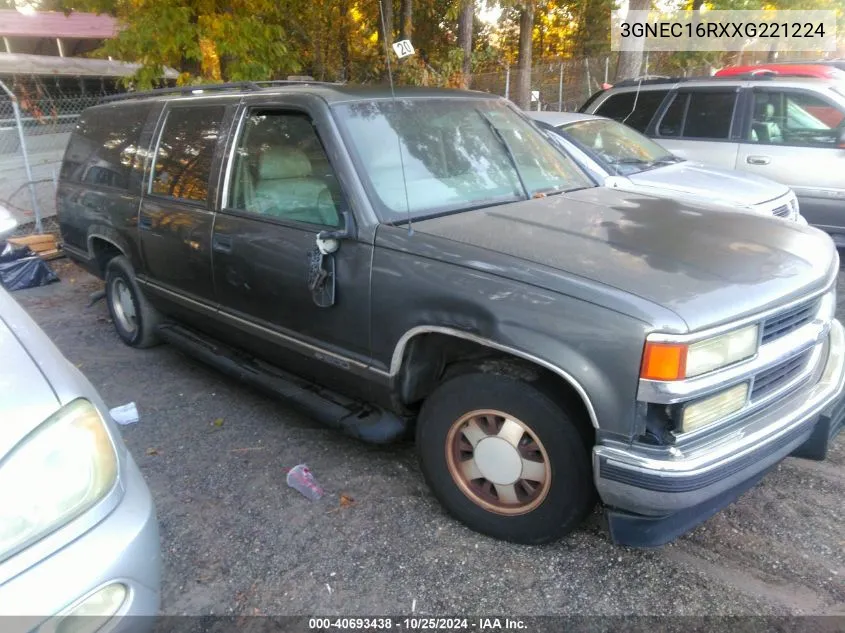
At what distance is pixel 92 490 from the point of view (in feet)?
5.89

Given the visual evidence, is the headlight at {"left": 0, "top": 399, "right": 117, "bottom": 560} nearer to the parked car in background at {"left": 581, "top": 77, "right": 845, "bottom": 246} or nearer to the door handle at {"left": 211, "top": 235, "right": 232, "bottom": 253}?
the door handle at {"left": 211, "top": 235, "right": 232, "bottom": 253}

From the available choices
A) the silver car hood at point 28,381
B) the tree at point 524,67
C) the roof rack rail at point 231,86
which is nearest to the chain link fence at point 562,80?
the tree at point 524,67

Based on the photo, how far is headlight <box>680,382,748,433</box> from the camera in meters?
2.28

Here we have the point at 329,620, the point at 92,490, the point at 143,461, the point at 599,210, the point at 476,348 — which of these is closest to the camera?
the point at 92,490

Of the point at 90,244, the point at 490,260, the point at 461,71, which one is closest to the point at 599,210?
the point at 490,260

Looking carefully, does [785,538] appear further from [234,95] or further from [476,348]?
[234,95]

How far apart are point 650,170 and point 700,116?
6.76 feet

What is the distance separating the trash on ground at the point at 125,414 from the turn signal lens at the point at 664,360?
318cm

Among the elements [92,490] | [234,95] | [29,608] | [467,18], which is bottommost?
[29,608]

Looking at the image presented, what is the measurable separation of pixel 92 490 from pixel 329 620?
1.11m

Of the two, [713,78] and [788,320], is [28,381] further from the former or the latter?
[713,78]

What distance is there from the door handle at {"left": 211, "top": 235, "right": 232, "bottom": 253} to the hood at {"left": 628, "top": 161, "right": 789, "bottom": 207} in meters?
3.60

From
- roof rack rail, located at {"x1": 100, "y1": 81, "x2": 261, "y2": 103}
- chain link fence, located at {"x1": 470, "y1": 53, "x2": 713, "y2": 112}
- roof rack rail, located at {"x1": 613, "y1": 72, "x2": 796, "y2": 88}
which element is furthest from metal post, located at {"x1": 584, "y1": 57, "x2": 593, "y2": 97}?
roof rack rail, located at {"x1": 100, "y1": 81, "x2": 261, "y2": 103}

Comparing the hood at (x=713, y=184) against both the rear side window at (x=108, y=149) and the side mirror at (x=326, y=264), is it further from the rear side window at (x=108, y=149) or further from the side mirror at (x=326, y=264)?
the rear side window at (x=108, y=149)
